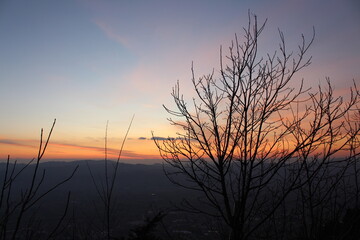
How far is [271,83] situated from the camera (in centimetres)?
322

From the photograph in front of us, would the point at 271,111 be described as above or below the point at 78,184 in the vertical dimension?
above

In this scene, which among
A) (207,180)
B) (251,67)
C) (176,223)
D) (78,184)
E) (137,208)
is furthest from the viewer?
(78,184)

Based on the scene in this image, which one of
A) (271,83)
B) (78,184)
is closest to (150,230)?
(271,83)

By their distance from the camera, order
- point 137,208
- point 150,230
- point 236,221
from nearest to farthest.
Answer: point 236,221
point 150,230
point 137,208

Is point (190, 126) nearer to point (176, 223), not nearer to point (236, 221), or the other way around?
point (236, 221)

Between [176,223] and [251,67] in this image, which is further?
[176,223]

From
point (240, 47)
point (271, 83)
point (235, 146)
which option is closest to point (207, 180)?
point (235, 146)

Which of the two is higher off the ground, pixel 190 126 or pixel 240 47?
pixel 240 47

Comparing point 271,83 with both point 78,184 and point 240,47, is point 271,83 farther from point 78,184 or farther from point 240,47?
point 78,184

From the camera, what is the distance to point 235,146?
3.09m

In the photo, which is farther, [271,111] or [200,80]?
[200,80]

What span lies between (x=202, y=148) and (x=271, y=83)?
127cm

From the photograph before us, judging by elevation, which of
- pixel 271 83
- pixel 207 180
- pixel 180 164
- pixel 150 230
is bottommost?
pixel 150 230

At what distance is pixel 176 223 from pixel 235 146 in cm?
8896
